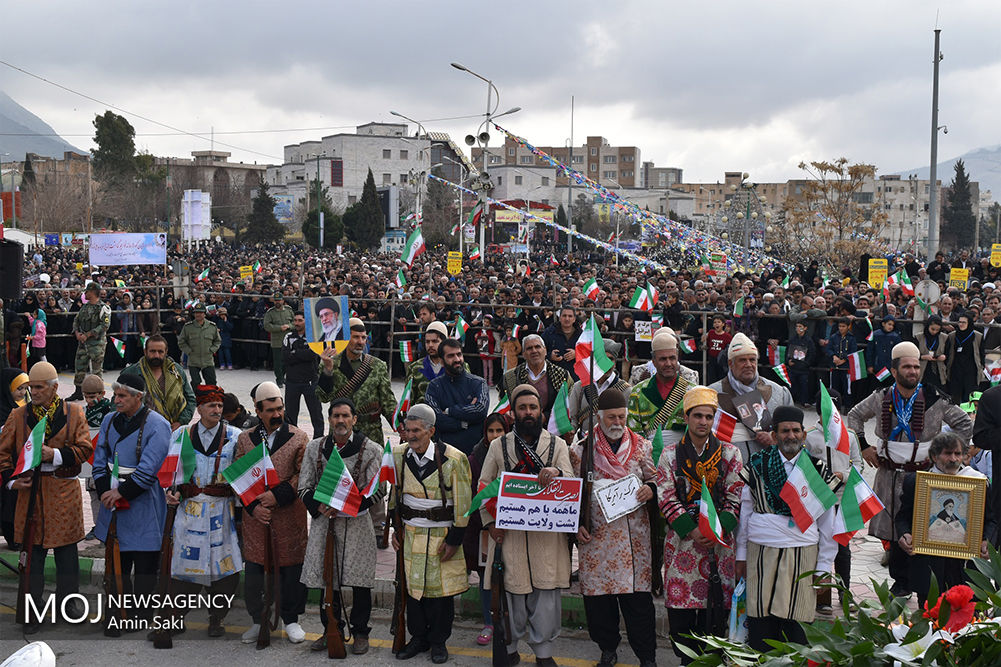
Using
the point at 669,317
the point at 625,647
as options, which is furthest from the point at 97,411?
the point at 669,317

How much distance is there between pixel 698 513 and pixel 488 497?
1.24 meters

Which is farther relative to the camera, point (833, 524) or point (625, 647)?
point (625, 647)

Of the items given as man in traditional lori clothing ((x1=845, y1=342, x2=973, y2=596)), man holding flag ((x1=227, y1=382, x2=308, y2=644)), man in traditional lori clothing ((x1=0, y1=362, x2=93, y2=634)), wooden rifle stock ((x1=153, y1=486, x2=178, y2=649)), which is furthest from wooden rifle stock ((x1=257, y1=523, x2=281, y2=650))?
man in traditional lori clothing ((x1=845, y1=342, x2=973, y2=596))

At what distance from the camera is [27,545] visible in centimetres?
693

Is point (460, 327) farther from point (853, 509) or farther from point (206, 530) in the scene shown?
point (853, 509)

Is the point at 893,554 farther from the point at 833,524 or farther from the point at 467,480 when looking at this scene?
the point at 467,480

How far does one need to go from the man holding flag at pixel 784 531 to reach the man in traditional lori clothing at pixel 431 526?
1.72 m

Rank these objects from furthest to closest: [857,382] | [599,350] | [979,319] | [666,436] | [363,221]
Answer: [363,221], [857,382], [979,319], [599,350], [666,436]

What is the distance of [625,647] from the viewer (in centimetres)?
662

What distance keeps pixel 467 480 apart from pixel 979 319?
10.2 metres

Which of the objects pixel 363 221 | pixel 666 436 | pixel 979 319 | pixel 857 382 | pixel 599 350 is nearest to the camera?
pixel 666 436

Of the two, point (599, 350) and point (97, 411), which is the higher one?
point (599, 350)

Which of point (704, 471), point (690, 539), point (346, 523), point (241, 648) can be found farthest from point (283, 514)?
point (704, 471)

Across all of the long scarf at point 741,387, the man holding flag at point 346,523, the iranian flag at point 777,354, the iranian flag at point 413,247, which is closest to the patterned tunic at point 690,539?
the long scarf at point 741,387
